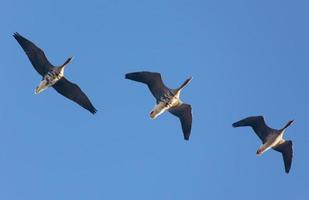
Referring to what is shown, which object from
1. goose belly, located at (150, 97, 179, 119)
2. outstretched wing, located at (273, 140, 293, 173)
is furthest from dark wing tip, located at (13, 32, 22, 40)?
outstretched wing, located at (273, 140, 293, 173)

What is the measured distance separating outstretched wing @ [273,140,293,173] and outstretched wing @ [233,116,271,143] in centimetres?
150

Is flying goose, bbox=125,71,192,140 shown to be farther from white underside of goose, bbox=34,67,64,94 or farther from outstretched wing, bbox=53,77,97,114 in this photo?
A: white underside of goose, bbox=34,67,64,94

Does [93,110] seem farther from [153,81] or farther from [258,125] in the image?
[258,125]

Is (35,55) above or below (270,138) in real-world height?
above

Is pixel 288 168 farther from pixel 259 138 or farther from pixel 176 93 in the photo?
pixel 176 93

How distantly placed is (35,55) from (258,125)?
18.2m

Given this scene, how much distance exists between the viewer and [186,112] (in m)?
88.2

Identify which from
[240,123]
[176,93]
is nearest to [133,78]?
[176,93]

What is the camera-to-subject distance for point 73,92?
87.1 meters

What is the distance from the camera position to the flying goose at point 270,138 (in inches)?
3489

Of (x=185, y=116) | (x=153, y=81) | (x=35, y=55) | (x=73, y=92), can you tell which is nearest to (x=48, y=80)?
(x=35, y=55)

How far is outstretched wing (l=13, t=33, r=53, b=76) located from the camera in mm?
85188

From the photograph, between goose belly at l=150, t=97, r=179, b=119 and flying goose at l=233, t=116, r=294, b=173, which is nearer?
goose belly at l=150, t=97, r=179, b=119

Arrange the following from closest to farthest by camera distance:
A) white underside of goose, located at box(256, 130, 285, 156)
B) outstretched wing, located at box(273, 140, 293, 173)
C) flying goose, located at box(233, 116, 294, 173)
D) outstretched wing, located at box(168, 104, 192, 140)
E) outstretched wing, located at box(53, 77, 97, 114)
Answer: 1. outstretched wing, located at box(53, 77, 97, 114)
2. outstretched wing, located at box(168, 104, 192, 140)
3. white underside of goose, located at box(256, 130, 285, 156)
4. flying goose, located at box(233, 116, 294, 173)
5. outstretched wing, located at box(273, 140, 293, 173)
